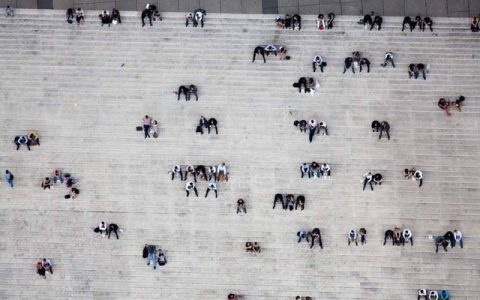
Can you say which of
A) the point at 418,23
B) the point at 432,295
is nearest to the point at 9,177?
the point at 432,295

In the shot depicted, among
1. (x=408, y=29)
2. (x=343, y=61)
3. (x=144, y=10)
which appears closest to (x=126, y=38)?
(x=144, y=10)

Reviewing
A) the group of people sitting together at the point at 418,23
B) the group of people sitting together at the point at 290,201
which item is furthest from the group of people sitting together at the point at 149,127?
the group of people sitting together at the point at 418,23

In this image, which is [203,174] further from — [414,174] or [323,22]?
[414,174]

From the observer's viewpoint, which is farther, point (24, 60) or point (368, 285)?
point (24, 60)

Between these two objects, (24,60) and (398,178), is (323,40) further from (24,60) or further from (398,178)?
(24,60)

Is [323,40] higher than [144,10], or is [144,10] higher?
[144,10]

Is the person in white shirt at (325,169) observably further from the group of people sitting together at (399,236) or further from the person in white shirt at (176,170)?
the person in white shirt at (176,170)
